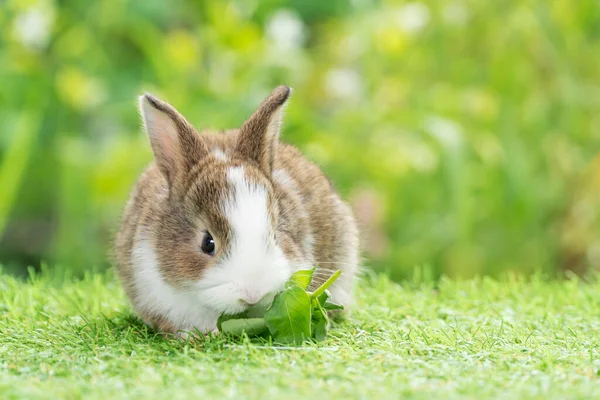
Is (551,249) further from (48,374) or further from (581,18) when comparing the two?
(48,374)

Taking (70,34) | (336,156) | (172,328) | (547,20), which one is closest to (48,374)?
(172,328)

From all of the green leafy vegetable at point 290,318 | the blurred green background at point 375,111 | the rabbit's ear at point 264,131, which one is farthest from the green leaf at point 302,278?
the blurred green background at point 375,111

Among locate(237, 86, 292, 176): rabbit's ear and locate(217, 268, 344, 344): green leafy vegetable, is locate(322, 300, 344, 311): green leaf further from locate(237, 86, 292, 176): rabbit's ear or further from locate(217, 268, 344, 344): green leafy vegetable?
locate(237, 86, 292, 176): rabbit's ear

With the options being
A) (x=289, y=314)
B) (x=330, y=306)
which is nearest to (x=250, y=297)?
(x=289, y=314)

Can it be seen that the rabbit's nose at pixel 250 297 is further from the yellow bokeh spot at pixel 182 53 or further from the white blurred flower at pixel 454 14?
the white blurred flower at pixel 454 14

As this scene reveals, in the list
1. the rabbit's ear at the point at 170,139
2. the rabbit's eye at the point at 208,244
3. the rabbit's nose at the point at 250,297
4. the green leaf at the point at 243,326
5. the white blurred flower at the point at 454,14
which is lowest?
the green leaf at the point at 243,326

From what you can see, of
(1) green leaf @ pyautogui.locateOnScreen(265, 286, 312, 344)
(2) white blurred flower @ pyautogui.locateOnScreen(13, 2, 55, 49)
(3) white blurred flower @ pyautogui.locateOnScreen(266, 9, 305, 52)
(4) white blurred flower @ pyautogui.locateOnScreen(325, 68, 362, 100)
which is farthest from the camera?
(4) white blurred flower @ pyautogui.locateOnScreen(325, 68, 362, 100)

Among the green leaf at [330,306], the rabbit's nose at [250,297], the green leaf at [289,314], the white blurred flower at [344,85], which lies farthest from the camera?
the white blurred flower at [344,85]

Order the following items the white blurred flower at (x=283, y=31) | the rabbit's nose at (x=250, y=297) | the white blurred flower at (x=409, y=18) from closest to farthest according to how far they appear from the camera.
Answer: the rabbit's nose at (x=250, y=297), the white blurred flower at (x=283, y=31), the white blurred flower at (x=409, y=18)

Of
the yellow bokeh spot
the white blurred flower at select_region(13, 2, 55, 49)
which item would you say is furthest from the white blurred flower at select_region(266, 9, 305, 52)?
the white blurred flower at select_region(13, 2, 55, 49)
